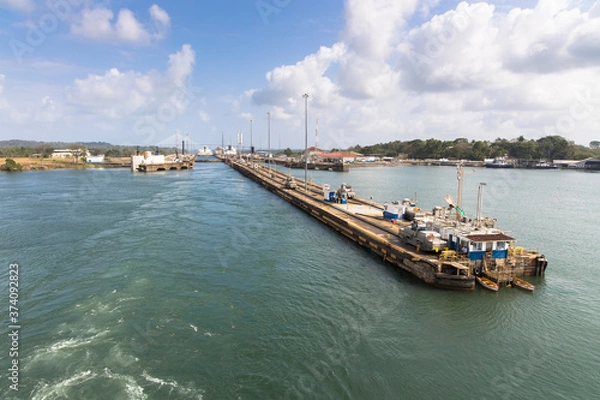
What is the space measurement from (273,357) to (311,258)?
12942mm

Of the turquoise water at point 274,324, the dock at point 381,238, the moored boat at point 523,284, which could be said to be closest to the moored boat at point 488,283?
the turquoise water at point 274,324

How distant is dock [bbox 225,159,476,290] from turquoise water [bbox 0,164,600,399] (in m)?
0.86

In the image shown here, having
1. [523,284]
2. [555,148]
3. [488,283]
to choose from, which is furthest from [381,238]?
[555,148]

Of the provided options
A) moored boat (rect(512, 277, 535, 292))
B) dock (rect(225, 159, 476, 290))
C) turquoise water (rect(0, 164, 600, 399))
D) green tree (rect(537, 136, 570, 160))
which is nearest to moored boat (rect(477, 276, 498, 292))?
turquoise water (rect(0, 164, 600, 399))

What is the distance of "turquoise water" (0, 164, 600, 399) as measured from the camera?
12.8 meters

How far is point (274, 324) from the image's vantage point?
16719mm

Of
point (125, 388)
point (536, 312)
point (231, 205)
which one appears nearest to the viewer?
point (125, 388)

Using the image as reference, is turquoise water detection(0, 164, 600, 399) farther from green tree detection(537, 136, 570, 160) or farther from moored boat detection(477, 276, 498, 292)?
green tree detection(537, 136, 570, 160)

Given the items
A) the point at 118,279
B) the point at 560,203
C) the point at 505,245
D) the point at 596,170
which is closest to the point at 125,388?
the point at 118,279

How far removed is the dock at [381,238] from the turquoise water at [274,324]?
0.86 meters

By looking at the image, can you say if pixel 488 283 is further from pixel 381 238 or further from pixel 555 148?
pixel 555 148

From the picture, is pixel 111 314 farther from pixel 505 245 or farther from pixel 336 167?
pixel 336 167

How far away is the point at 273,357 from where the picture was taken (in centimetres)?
1416

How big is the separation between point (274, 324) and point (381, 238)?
13758 millimetres
